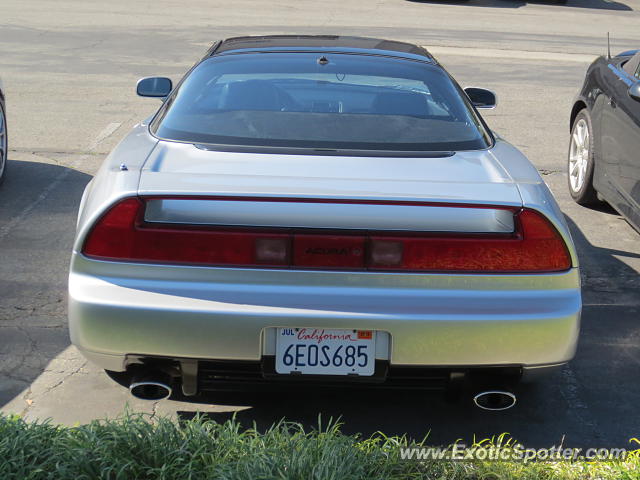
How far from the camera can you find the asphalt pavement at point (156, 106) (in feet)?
13.2

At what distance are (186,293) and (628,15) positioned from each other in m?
23.3

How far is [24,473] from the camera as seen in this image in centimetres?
317

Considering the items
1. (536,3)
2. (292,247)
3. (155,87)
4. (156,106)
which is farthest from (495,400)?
(536,3)

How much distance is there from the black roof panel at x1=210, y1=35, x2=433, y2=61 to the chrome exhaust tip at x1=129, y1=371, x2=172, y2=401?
1963 mm

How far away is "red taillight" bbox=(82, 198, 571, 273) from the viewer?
11.0 feet

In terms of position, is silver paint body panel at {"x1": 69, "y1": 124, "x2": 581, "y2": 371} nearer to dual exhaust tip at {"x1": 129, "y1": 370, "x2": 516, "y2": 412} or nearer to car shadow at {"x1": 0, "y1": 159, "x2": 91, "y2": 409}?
dual exhaust tip at {"x1": 129, "y1": 370, "x2": 516, "y2": 412}

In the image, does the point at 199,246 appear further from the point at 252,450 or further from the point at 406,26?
the point at 406,26

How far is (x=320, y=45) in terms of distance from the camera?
5012 mm

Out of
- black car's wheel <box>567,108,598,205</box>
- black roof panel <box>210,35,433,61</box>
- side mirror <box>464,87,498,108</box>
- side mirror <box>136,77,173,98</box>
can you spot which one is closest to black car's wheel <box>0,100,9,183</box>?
side mirror <box>136,77,173,98</box>

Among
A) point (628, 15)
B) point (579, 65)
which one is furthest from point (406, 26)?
point (628, 15)

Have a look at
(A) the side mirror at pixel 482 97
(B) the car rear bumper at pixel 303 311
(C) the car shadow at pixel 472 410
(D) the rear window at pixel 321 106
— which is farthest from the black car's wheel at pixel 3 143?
(B) the car rear bumper at pixel 303 311

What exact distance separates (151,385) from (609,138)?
4.06 m

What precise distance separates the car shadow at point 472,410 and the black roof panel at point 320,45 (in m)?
1.80

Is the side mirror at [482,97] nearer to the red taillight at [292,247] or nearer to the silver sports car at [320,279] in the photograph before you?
the silver sports car at [320,279]
